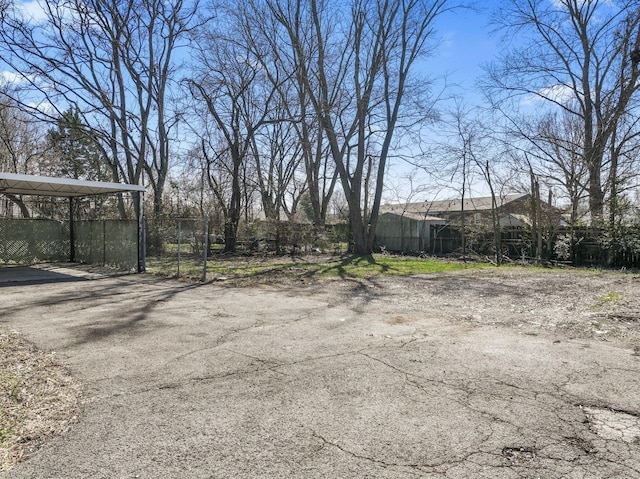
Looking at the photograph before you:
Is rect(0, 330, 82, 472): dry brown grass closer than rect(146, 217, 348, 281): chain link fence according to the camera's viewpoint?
Yes

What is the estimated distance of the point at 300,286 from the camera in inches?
424

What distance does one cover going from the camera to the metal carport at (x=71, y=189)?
39.6ft

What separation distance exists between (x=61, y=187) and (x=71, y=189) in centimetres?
38

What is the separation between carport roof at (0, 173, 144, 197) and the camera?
39.8 feet

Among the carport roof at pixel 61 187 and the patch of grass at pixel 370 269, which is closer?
the carport roof at pixel 61 187

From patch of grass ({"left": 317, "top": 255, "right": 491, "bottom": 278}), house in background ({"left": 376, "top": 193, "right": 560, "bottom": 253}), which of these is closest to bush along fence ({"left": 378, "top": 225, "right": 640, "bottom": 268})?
house in background ({"left": 376, "top": 193, "right": 560, "bottom": 253})

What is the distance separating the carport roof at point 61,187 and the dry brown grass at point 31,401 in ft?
27.3

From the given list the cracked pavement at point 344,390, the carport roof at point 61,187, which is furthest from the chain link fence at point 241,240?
the cracked pavement at point 344,390

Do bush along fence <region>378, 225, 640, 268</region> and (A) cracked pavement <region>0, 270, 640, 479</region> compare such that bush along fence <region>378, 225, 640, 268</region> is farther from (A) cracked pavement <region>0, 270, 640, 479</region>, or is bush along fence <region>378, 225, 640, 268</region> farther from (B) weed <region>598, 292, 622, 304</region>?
(A) cracked pavement <region>0, 270, 640, 479</region>

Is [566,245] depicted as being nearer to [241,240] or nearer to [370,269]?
[370,269]

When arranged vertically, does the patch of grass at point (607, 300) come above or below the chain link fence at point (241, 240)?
below

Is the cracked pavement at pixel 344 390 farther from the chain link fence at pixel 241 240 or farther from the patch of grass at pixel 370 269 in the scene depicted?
the chain link fence at pixel 241 240

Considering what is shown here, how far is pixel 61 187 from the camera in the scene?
13.8 metres

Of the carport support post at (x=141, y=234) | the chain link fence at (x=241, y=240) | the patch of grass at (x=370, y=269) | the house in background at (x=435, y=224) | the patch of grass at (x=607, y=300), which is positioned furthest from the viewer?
the house in background at (x=435, y=224)
